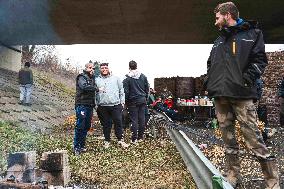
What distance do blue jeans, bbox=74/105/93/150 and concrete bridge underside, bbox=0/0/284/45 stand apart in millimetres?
4215

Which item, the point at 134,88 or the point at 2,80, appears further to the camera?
the point at 2,80

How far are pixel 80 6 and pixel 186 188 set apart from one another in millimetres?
8286

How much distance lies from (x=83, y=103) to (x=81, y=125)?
49cm

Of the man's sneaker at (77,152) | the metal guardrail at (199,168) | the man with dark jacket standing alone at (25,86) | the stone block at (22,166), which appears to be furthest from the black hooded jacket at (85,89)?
the man with dark jacket standing alone at (25,86)

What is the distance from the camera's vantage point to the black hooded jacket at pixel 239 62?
4.49m

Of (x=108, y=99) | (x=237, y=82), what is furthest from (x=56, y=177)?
(x=108, y=99)

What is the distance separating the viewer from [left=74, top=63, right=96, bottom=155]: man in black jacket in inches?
327

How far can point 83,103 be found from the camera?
27.8 ft

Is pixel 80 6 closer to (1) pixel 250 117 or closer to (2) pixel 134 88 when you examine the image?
(2) pixel 134 88

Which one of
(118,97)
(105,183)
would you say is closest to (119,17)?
(118,97)

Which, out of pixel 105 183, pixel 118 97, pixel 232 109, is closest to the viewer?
pixel 232 109

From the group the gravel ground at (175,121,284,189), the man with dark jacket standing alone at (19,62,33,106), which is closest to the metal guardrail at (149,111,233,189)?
the gravel ground at (175,121,284,189)

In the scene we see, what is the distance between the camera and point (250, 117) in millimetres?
4523

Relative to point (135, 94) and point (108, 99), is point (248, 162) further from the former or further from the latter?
point (135, 94)
